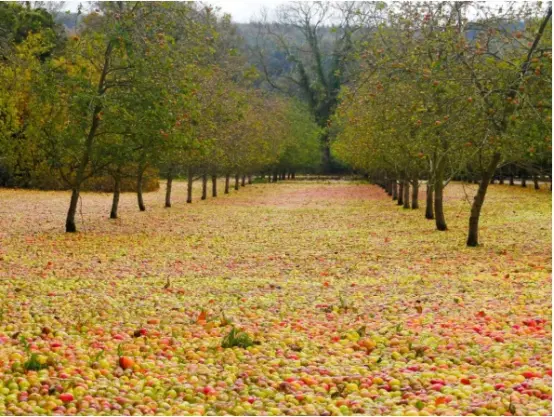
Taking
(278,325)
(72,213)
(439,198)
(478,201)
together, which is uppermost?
(478,201)

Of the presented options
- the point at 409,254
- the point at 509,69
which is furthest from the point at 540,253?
the point at 509,69

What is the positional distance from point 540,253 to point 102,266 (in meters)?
8.78

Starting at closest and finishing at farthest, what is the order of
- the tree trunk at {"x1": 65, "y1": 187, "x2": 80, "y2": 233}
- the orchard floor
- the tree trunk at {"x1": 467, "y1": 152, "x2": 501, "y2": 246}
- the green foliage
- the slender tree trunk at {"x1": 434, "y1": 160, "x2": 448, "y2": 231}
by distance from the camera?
1. the orchard floor
2. the green foliage
3. the tree trunk at {"x1": 467, "y1": 152, "x2": 501, "y2": 246}
4. the tree trunk at {"x1": 65, "y1": 187, "x2": 80, "y2": 233}
5. the slender tree trunk at {"x1": 434, "y1": 160, "x2": 448, "y2": 231}

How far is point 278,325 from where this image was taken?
8.71 meters

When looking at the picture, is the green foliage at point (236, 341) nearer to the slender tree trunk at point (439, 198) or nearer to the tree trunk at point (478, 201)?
the tree trunk at point (478, 201)

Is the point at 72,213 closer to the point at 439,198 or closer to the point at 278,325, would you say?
the point at 439,198

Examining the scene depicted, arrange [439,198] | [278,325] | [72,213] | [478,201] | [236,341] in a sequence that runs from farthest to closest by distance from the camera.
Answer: [439,198] < [72,213] < [478,201] < [278,325] < [236,341]

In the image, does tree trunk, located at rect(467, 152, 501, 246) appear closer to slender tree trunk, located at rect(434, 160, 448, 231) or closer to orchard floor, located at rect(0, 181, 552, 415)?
orchard floor, located at rect(0, 181, 552, 415)

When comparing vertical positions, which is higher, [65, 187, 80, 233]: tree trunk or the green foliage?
[65, 187, 80, 233]: tree trunk

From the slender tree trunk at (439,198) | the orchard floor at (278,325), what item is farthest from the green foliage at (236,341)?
the slender tree trunk at (439,198)

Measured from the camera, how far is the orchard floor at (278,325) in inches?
238

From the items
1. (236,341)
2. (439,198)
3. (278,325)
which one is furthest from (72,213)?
(236,341)

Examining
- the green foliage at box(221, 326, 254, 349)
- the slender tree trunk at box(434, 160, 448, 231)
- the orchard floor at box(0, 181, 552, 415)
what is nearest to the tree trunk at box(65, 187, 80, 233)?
the orchard floor at box(0, 181, 552, 415)

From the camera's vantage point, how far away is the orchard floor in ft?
19.8
